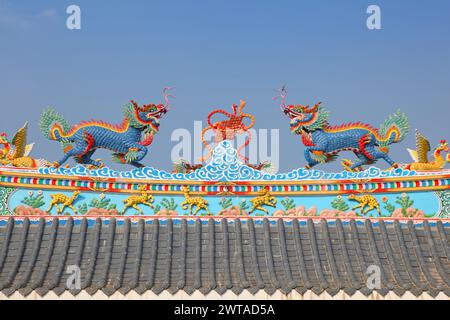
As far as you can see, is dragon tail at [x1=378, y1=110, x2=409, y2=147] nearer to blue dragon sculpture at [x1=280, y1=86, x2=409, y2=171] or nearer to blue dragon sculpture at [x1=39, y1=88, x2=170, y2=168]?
blue dragon sculpture at [x1=280, y1=86, x2=409, y2=171]

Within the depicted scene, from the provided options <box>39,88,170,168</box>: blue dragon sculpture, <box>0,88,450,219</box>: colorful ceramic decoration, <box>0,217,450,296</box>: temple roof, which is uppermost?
<box>39,88,170,168</box>: blue dragon sculpture

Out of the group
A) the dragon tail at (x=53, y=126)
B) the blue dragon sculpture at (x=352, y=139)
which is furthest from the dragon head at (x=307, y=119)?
the dragon tail at (x=53, y=126)

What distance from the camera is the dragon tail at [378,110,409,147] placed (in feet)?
40.6

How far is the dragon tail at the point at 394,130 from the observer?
12.4 meters

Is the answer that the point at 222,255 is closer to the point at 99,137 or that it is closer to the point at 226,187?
the point at 226,187

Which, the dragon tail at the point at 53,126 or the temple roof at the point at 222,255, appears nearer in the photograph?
the temple roof at the point at 222,255

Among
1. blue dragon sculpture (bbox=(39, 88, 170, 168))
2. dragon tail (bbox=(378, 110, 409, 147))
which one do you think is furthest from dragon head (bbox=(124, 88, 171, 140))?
dragon tail (bbox=(378, 110, 409, 147))

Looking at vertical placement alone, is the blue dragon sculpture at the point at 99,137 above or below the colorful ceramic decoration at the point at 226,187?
above

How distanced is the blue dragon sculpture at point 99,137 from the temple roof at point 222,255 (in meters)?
1.82

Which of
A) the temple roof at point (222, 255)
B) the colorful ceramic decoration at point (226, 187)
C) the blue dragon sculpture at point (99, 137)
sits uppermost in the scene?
the blue dragon sculpture at point (99, 137)

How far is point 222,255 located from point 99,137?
3.87 m

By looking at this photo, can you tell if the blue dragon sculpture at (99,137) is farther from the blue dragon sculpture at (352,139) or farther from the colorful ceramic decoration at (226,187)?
the blue dragon sculpture at (352,139)

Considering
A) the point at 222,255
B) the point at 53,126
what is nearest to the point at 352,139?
the point at 222,255
